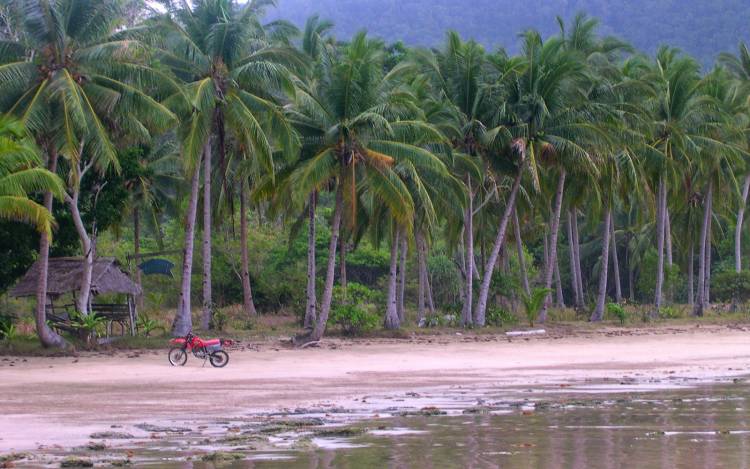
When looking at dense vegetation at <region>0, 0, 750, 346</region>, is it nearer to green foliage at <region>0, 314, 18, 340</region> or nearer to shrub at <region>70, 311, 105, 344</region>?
shrub at <region>70, 311, 105, 344</region>

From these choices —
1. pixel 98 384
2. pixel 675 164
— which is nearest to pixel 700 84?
pixel 675 164

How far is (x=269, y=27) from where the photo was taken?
3422cm

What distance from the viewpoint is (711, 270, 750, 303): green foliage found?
4519cm

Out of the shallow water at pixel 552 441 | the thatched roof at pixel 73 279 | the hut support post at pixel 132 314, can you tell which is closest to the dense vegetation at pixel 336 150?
the thatched roof at pixel 73 279

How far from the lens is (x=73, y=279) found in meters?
27.4

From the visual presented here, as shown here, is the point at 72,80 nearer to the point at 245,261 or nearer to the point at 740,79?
the point at 245,261

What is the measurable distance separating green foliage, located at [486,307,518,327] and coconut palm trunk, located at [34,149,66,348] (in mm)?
15751

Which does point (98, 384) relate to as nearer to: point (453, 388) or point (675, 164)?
point (453, 388)

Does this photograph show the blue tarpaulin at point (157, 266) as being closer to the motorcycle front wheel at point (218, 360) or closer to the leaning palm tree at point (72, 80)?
the leaning palm tree at point (72, 80)

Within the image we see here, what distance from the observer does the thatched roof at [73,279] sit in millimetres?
26828

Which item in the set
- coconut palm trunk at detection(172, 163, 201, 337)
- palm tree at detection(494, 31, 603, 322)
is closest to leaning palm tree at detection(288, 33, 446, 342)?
coconut palm trunk at detection(172, 163, 201, 337)

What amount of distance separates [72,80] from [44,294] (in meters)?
5.00

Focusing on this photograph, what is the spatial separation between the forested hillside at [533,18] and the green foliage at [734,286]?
216 ft

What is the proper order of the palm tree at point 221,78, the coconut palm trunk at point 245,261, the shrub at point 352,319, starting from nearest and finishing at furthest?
1. the palm tree at point 221,78
2. the shrub at point 352,319
3. the coconut palm trunk at point 245,261
